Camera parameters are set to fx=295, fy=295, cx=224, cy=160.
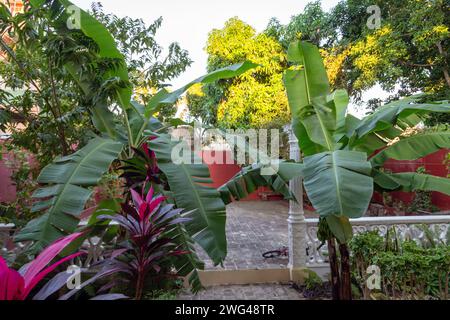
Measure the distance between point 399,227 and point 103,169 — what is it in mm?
3686

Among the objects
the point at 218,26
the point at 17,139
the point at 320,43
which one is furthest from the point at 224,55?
the point at 17,139

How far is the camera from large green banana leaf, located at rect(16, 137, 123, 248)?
175 centimetres

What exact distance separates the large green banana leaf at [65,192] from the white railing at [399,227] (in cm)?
284

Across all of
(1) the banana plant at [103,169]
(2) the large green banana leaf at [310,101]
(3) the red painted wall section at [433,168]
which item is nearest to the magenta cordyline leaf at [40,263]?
(1) the banana plant at [103,169]

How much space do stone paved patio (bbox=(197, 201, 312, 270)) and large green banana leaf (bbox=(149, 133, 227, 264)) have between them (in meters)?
2.16

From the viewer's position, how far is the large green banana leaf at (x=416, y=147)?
2.63 meters

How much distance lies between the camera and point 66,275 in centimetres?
120

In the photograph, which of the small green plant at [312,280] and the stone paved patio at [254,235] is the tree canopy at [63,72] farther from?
the small green plant at [312,280]

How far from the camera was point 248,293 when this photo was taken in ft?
11.8

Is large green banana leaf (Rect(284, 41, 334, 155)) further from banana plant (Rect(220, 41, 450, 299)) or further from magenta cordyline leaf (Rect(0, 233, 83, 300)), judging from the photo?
magenta cordyline leaf (Rect(0, 233, 83, 300))

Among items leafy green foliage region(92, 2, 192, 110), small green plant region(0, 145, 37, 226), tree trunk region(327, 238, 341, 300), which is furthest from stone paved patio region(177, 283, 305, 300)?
leafy green foliage region(92, 2, 192, 110)

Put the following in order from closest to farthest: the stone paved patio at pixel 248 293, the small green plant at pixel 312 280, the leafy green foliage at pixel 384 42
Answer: the stone paved patio at pixel 248 293 < the small green plant at pixel 312 280 < the leafy green foliage at pixel 384 42
